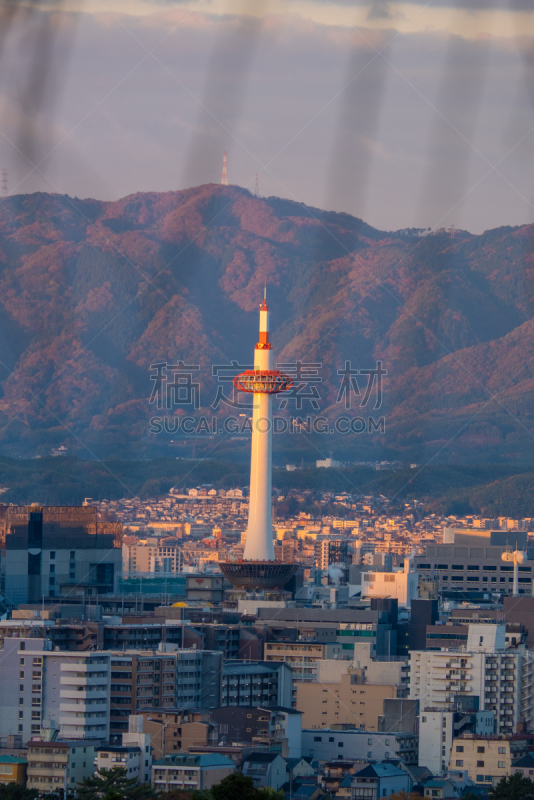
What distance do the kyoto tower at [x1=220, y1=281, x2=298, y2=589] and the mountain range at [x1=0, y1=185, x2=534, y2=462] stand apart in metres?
55.0

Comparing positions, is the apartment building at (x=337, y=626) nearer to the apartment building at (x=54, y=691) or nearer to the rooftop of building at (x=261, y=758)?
the apartment building at (x=54, y=691)

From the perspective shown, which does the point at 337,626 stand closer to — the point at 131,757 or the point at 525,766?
the point at 525,766

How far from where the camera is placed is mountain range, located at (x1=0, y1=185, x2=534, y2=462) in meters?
119

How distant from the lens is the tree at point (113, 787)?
60.9ft

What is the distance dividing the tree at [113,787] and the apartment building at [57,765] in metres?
0.54

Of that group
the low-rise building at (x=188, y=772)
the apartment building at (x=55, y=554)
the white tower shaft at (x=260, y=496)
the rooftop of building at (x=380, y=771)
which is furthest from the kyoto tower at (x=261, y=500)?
the low-rise building at (x=188, y=772)

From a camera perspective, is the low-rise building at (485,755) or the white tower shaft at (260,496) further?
the white tower shaft at (260,496)

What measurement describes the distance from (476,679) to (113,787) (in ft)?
33.5

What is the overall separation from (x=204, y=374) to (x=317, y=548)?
54.3 meters

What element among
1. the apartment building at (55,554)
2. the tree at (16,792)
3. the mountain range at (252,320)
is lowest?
the tree at (16,792)

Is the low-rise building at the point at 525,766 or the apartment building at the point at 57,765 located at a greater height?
the apartment building at the point at 57,765

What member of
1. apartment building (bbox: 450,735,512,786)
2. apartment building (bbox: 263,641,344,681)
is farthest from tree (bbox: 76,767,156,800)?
apartment building (bbox: 263,641,344,681)

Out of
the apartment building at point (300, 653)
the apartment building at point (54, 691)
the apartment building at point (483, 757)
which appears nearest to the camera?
the apartment building at point (483, 757)

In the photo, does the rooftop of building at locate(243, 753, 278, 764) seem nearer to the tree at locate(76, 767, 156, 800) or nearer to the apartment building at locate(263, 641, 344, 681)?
the tree at locate(76, 767, 156, 800)
